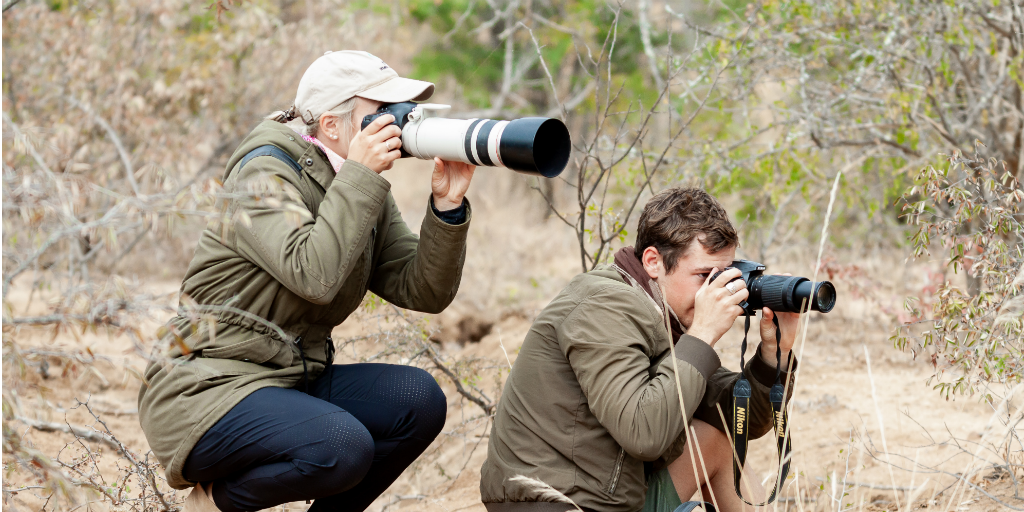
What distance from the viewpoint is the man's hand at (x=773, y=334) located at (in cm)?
228

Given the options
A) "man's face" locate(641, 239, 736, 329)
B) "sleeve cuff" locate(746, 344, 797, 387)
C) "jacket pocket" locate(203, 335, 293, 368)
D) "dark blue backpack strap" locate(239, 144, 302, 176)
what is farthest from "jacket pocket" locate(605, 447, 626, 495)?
"dark blue backpack strap" locate(239, 144, 302, 176)

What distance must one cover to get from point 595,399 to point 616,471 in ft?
0.66

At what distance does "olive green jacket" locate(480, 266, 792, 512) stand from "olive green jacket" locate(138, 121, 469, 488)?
1.69 ft

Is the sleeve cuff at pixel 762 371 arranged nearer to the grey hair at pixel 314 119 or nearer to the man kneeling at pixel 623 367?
the man kneeling at pixel 623 367

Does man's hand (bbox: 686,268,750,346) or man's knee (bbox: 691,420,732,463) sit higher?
man's hand (bbox: 686,268,750,346)

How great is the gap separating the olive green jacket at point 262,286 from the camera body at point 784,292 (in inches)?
34.9

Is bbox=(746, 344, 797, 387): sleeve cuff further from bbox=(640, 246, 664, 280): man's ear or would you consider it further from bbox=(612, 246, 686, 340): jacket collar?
bbox=(640, 246, 664, 280): man's ear

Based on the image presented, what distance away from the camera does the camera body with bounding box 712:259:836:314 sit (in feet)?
6.97

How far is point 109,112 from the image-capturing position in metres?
6.00

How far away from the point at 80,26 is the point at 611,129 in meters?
4.54

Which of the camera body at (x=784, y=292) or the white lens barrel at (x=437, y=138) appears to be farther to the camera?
the white lens barrel at (x=437, y=138)

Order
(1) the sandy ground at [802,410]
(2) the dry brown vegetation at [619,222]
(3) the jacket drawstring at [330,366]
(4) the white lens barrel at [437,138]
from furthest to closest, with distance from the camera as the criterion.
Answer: (1) the sandy ground at [802,410], (3) the jacket drawstring at [330,366], (4) the white lens barrel at [437,138], (2) the dry brown vegetation at [619,222]

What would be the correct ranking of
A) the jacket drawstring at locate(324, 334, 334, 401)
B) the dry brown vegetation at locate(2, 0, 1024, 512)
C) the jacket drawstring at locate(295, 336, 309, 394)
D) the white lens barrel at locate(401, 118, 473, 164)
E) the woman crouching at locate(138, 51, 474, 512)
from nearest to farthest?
the dry brown vegetation at locate(2, 0, 1024, 512) → the woman crouching at locate(138, 51, 474, 512) → the white lens barrel at locate(401, 118, 473, 164) → the jacket drawstring at locate(295, 336, 309, 394) → the jacket drawstring at locate(324, 334, 334, 401)

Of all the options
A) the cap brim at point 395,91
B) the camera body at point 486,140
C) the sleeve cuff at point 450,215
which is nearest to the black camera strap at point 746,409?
the camera body at point 486,140
